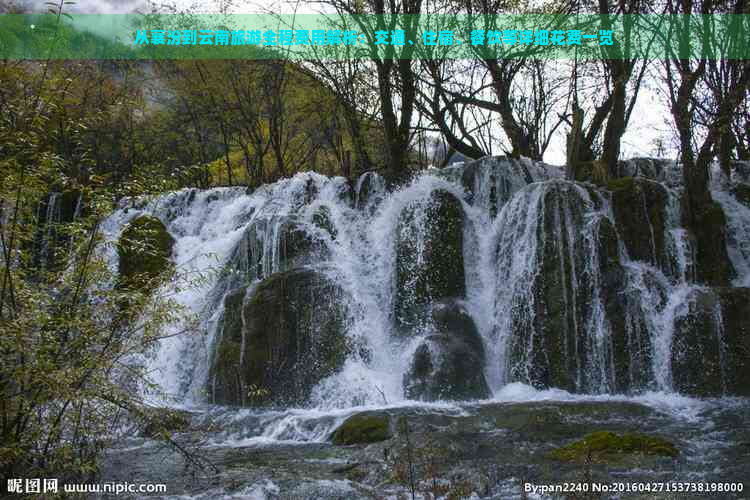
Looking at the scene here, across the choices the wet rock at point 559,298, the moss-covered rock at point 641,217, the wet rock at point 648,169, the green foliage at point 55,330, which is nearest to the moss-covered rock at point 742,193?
the moss-covered rock at point 641,217

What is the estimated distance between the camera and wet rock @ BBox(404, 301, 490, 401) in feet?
32.6

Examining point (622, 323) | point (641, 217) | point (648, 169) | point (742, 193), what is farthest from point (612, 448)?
point (648, 169)

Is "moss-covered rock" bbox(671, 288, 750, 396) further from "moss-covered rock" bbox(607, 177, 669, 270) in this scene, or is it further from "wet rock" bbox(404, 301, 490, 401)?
"wet rock" bbox(404, 301, 490, 401)

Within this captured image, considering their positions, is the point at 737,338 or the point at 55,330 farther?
the point at 737,338

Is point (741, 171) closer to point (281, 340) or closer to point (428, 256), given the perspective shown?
point (428, 256)

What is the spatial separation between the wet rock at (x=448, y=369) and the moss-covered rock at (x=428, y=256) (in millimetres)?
1112

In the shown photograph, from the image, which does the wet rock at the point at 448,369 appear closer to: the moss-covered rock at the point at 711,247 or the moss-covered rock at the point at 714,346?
A: the moss-covered rock at the point at 714,346

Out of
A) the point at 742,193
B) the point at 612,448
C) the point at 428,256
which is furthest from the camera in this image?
the point at 742,193

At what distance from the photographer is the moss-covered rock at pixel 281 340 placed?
1084 centimetres

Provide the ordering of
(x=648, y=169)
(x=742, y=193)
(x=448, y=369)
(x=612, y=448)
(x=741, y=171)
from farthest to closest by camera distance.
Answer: (x=648, y=169)
(x=741, y=171)
(x=742, y=193)
(x=448, y=369)
(x=612, y=448)

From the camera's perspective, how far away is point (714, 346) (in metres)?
9.88

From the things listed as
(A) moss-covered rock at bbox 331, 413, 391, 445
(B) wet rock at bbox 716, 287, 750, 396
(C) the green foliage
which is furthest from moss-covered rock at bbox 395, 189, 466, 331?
(C) the green foliage

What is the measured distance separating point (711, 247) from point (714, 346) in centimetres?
226

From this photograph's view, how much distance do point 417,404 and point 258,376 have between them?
3.01m
